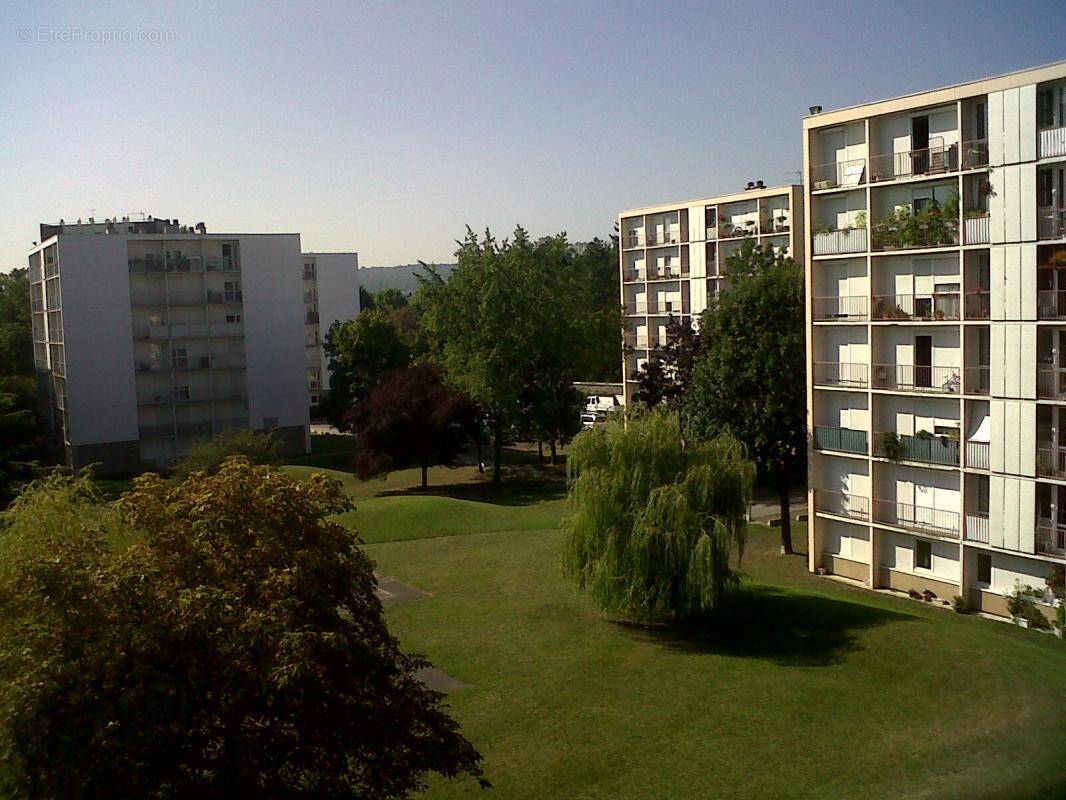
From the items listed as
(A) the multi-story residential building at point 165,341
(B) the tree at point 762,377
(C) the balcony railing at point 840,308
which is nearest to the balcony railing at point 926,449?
(C) the balcony railing at point 840,308

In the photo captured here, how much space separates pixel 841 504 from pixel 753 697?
14.0 metres

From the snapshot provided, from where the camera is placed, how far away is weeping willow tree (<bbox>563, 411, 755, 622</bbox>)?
1003 inches

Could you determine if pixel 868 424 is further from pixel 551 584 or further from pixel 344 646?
pixel 344 646

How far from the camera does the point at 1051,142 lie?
2686cm

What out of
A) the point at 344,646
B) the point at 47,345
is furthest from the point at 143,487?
the point at 47,345

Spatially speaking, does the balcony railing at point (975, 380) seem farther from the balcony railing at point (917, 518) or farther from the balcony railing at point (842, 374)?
the balcony railing at point (917, 518)

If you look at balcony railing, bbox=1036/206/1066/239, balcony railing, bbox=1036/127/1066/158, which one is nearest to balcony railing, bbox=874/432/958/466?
balcony railing, bbox=1036/206/1066/239

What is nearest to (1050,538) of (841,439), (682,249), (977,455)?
(977,455)

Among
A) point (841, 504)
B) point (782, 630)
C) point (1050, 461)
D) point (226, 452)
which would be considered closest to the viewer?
point (782, 630)

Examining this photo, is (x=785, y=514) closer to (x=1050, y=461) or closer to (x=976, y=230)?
(x=1050, y=461)

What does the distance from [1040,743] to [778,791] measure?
5.50 metres

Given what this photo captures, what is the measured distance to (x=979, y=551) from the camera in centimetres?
2997

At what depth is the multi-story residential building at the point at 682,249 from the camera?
55719 mm

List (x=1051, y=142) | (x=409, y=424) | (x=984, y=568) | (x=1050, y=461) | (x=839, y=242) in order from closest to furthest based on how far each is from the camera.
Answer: (x=1051, y=142) → (x=1050, y=461) → (x=984, y=568) → (x=839, y=242) → (x=409, y=424)
